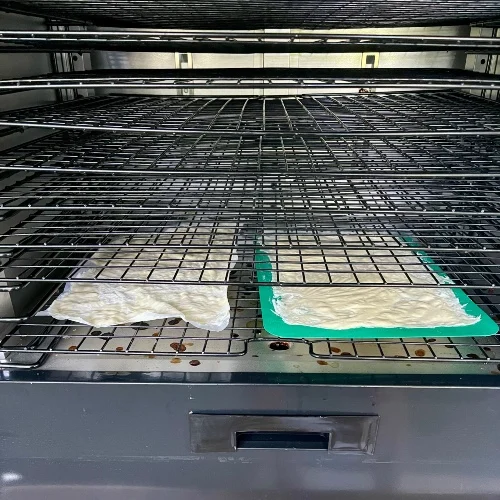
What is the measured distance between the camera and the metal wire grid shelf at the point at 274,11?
0.75 m

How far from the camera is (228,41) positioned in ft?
1.99

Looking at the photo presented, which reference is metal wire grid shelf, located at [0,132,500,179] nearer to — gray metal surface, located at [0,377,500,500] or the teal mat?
the teal mat

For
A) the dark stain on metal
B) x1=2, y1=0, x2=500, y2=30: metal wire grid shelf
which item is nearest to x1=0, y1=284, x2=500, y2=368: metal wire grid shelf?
the dark stain on metal

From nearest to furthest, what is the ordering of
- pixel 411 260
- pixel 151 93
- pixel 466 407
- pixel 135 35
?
pixel 135 35
pixel 466 407
pixel 411 260
pixel 151 93

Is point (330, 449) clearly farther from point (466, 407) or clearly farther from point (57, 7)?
point (57, 7)

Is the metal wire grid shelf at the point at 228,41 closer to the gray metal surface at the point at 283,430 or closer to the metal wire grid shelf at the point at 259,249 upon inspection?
the metal wire grid shelf at the point at 259,249

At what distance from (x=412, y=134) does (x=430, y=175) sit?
0.34 feet

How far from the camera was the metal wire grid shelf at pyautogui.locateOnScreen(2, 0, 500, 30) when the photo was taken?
2.46 feet

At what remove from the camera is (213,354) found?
652mm

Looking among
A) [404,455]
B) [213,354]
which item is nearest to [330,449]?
[404,455]

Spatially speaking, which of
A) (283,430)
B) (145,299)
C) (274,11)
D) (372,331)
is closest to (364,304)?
(372,331)

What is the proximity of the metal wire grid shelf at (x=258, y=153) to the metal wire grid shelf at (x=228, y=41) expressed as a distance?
0.28 m

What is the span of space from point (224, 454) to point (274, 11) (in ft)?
2.51

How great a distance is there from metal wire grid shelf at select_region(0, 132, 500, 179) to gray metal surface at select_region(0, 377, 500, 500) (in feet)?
1.51
